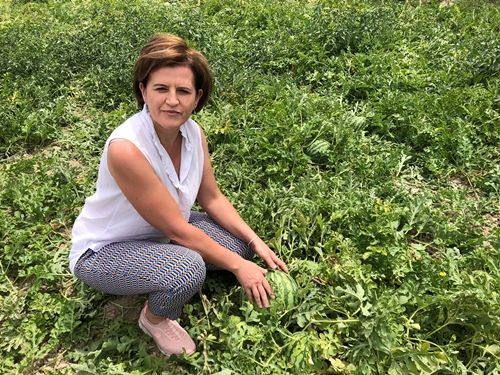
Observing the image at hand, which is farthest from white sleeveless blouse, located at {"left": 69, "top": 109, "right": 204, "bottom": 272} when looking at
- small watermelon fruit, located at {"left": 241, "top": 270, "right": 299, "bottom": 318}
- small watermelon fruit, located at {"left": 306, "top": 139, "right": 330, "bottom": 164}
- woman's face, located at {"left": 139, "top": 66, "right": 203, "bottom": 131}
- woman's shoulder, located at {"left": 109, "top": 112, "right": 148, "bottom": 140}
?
small watermelon fruit, located at {"left": 306, "top": 139, "right": 330, "bottom": 164}

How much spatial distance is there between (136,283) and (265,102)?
306cm

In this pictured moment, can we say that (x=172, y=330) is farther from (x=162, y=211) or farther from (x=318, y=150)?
(x=318, y=150)

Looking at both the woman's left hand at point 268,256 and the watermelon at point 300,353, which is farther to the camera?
the woman's left hand at point 268,256

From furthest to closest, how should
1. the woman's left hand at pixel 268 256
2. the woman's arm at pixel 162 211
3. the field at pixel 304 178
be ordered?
1. the woman's left hand at pixel 268 256
2. the field at pixel 304 178
3. the woman's arm at pixel 162 211

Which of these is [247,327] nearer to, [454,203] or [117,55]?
[454,203]

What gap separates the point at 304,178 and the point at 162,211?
1.80m

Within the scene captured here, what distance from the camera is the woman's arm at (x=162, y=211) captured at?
2.39 m

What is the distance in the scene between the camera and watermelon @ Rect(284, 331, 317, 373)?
256 cm

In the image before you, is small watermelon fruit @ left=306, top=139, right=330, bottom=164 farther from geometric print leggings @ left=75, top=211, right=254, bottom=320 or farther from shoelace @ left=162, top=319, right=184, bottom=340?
shoelace @ left=162, top=319, right=184, bottom=340

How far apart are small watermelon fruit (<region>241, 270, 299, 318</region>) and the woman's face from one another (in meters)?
1.21

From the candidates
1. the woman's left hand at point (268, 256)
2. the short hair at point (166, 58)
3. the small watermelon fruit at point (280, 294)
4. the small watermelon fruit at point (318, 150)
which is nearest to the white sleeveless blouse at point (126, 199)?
the short hair at point (166, 58)

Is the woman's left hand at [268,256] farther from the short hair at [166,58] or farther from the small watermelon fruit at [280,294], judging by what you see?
the short hair at [166,58]

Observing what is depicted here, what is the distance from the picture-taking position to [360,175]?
394 cm

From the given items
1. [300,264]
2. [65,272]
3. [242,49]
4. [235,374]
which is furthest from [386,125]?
[65,272]
